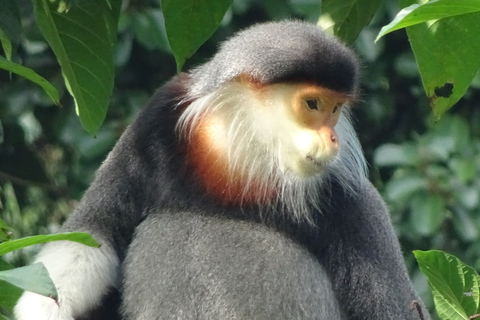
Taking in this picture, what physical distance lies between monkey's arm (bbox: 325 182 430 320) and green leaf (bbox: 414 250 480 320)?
864 millimetres

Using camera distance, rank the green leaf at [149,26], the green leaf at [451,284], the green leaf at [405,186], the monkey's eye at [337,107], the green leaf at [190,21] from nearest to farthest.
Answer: the green leaf at [451,284] < the green leaf at [190,21] < the monkey's eye at [337,107] < the green leaf at [149,26] < the green leaf at [405,186]

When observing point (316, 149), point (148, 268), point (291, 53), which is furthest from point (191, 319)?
point (291, 53)

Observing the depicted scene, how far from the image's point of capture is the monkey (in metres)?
2.34

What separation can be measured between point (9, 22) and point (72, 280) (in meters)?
0.70

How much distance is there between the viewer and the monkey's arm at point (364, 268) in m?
2.42

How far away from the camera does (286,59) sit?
2.35 meters

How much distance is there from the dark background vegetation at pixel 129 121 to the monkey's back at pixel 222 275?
1.52 metres

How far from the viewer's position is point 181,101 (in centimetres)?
250

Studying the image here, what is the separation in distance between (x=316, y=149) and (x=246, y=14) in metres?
2.04

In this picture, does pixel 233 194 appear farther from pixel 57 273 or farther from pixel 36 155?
pixel 36 155

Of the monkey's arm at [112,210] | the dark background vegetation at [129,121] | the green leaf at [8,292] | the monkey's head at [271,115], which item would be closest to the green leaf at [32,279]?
the green leaf at [8,292]

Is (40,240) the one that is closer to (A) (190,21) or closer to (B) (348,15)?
(A) (190,21)

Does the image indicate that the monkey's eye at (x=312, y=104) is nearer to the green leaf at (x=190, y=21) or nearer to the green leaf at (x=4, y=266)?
the green leaf at (x=190, y=21)

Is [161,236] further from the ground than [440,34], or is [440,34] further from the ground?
[440,34]
